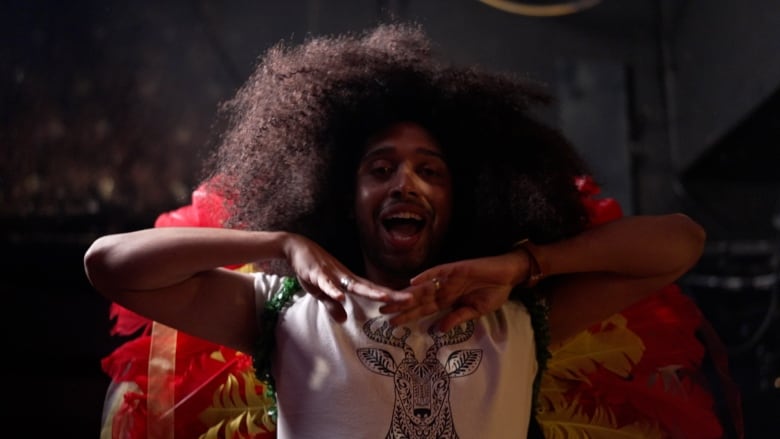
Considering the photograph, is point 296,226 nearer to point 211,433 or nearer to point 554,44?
point 211,433

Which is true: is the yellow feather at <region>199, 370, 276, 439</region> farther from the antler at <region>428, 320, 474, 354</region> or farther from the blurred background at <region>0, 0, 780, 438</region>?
the blurred background at <region>0, 0, 780, 438</region>

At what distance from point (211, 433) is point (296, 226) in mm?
454

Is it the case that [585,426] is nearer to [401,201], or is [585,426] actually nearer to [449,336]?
[449,336]

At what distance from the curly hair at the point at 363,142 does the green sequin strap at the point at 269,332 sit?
17 cm

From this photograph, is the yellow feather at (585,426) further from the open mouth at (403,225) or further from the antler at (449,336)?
the open mouth at (403,225)

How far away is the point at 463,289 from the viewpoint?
4.30 feet

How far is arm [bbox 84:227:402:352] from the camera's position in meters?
1.29

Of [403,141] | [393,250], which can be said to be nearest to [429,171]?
[403,141]

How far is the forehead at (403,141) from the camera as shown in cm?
155

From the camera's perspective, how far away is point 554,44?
11.3 feet

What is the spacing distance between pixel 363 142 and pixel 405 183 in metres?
0.22

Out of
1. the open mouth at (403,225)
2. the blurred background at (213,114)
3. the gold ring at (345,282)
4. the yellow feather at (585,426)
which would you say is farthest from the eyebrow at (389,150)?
the blurred background at (213,114)

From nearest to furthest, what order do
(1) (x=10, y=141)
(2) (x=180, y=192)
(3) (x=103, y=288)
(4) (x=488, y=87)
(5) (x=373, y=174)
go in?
(3) (x=103, y=288) < (5) (x=373, y=174) < (4) (x=488, y=87) < (1) (x=10, y=141) < (2) (x=180, y=192)

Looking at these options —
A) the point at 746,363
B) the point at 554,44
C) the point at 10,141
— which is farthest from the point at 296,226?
the point at 554,44
